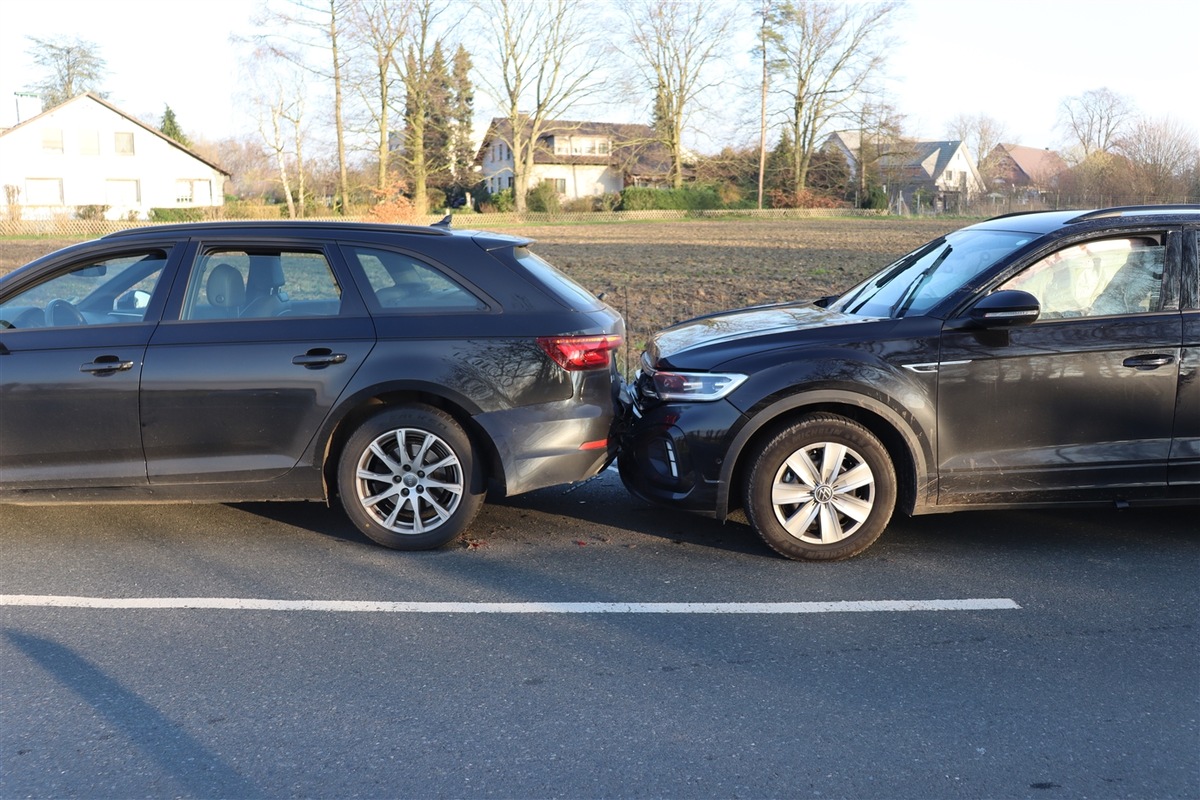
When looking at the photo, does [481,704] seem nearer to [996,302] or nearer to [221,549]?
[221,549]

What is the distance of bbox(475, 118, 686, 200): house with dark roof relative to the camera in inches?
3019

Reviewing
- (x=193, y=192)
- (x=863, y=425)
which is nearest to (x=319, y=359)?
(x=863, y=425)

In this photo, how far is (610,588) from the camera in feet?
16.2

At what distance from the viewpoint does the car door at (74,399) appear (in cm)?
536

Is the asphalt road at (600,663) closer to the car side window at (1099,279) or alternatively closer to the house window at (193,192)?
the car side window at (1099,279)

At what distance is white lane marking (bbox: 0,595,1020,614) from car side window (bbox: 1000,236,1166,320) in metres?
1.64

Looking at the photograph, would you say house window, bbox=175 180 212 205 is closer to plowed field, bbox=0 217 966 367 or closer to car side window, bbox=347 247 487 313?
plowed field, bbox=0 217 966 367

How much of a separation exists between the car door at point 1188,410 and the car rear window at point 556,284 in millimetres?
3067

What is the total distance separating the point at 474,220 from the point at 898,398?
5151 cm

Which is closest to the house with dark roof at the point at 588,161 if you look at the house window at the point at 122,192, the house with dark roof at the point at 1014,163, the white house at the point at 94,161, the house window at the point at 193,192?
the house window at the point at 193,192

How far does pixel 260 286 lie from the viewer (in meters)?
5.55

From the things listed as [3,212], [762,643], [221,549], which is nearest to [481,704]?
[762,643]

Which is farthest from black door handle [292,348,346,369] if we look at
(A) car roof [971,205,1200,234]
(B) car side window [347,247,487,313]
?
(A) car roof [971,205,1200,234]

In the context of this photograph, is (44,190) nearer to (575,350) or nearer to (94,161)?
(94,161)
